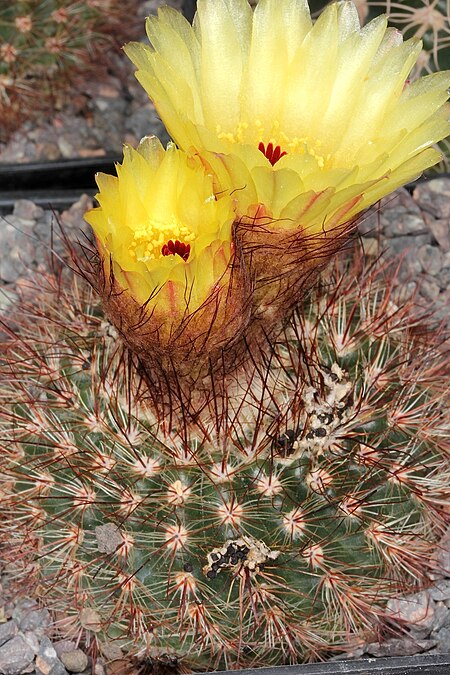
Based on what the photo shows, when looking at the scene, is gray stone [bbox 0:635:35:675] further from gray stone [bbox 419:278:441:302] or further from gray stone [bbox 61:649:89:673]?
gray stone [bbox 419:278:441:302]

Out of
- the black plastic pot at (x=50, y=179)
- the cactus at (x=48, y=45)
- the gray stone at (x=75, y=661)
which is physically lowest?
the gray stone at (x=75, y=661)

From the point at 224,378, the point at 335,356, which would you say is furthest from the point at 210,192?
the point at 335,356

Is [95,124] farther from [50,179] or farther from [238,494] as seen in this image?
[238,494]

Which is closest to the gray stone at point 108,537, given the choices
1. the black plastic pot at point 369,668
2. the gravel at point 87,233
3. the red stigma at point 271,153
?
the gravel at point 87,233

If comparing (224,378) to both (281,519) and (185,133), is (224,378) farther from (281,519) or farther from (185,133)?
(185,133)

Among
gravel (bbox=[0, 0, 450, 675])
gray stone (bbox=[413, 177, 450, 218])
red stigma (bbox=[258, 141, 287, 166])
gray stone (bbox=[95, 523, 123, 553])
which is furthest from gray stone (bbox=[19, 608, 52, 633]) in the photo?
gray stone (bbox=[413, 177, 450, 218])

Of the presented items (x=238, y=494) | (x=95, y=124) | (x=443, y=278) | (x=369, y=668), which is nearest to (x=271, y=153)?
(x=238, y=494)

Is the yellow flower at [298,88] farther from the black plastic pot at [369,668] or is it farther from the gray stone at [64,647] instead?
the gray stone at [64,647]
